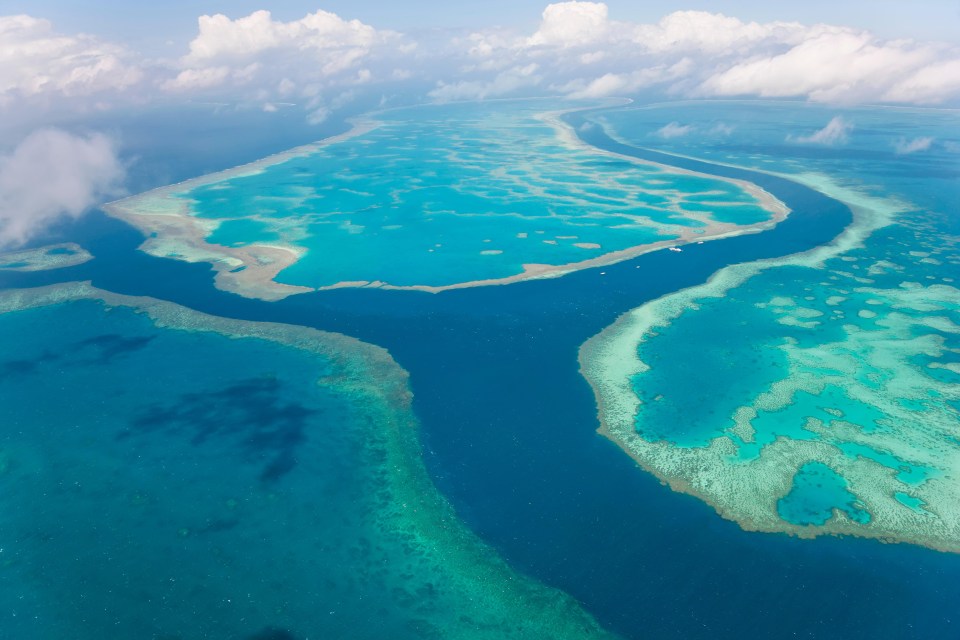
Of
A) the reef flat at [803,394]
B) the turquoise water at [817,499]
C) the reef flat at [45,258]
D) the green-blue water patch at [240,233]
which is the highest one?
the green-blue water patch at [240,233]

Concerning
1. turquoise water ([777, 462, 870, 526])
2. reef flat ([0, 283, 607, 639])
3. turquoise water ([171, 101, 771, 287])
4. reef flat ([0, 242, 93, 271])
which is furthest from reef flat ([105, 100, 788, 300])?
turquoise water ([777, 462, 870, 526])

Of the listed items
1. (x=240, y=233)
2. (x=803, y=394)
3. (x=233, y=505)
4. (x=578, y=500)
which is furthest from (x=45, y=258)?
(x=803, y=394)

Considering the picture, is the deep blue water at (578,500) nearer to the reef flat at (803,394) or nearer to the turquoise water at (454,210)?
the reef flat at (803,394)

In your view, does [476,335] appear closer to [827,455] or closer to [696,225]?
[827,455]

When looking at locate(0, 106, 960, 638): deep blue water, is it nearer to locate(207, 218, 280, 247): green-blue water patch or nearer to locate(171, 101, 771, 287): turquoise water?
locate(171, 101, 771, 287): turquoise water

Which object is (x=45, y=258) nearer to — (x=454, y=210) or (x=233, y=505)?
(x=454, y=210)

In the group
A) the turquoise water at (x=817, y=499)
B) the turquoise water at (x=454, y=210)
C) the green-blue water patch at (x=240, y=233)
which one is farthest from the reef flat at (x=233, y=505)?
the green-blue water patch at (x=240, y=233)
